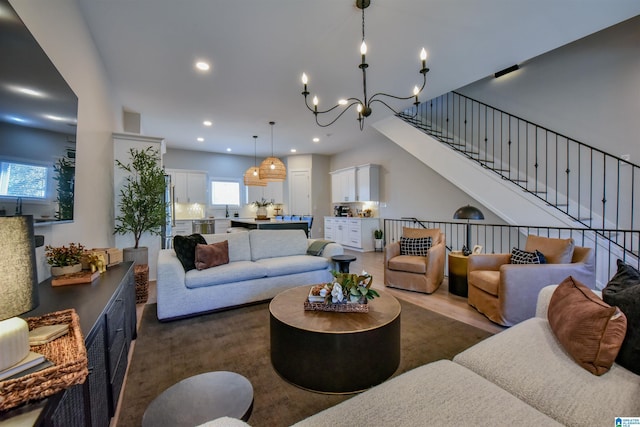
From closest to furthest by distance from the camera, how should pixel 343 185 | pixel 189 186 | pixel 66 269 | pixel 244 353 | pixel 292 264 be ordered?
pixel 66 269 → pixel 244 353 → pixel 292 264 → pixel 189 186 → pixel 343 185

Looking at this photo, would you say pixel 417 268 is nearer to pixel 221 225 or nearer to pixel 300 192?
pixel 300 192

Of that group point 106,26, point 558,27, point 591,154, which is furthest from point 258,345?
point 591,154

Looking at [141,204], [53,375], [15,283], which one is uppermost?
[141,204]

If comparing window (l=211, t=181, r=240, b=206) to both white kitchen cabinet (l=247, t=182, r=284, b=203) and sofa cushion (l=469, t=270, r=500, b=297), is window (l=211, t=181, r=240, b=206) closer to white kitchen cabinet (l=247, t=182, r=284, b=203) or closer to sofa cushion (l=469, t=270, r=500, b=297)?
white kitchen cabinet (l=247, t=182, r=284, b=203)

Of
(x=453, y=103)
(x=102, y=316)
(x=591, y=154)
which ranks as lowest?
(x=102, y=316)

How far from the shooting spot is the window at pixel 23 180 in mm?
1244

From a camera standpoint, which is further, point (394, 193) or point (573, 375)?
point (394, 193)

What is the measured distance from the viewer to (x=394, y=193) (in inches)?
282

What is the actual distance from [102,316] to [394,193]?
21.7 ft

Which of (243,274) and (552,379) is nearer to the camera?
(552,379)

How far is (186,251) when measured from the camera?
328cm

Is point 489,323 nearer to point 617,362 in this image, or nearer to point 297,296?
point 617,362

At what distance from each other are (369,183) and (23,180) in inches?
263

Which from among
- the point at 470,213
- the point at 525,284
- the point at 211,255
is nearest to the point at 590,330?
the point at 525,284
